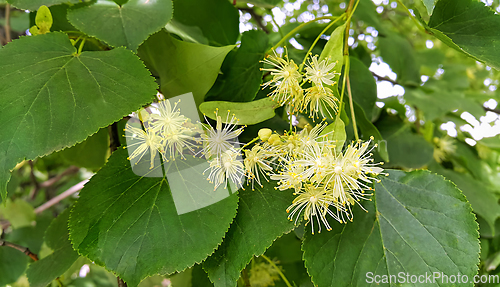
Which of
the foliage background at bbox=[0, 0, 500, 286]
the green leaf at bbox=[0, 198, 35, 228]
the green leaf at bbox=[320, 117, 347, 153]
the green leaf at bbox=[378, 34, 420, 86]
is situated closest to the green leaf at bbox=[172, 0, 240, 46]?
the foliage background at bbox=[0, 0, 500, 286]

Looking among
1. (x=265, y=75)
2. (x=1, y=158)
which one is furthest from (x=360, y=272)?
(x=1, y=158)

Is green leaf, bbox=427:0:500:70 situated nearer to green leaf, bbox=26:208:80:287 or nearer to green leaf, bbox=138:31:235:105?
green leaf, bbox=138:31:235:105

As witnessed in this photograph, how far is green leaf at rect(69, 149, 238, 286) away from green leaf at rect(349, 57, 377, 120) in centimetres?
39

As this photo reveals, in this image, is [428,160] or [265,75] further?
[428,160]

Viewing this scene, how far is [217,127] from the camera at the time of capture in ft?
1.46

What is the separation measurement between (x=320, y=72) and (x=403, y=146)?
0.43 metres

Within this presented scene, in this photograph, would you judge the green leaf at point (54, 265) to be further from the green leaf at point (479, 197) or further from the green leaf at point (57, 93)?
the green leaf at point (479, 197)

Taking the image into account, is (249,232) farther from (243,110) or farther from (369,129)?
(369,129)

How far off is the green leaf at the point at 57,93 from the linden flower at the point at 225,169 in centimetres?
13

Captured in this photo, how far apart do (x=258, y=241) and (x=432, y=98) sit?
72cm

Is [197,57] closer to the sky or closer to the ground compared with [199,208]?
closer to the sky

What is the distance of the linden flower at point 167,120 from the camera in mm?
433

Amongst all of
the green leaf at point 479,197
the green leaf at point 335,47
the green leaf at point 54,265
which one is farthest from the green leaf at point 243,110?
the green leaf at point 479,197

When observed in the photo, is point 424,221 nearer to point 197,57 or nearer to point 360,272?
point 360,272
